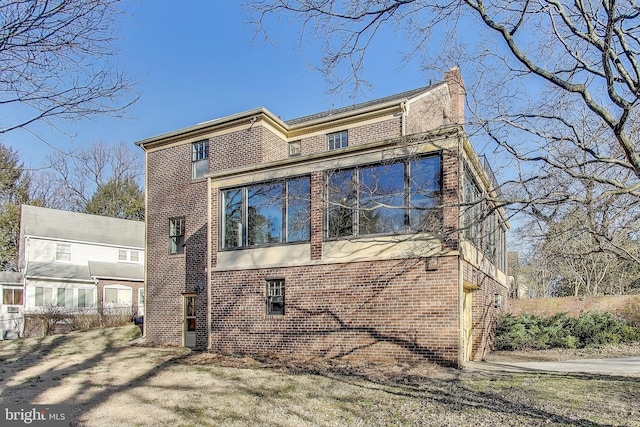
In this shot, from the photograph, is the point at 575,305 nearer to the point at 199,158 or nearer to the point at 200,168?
the point at 200,168

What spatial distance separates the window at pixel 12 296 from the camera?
87.1 ft

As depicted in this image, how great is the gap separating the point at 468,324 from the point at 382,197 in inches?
177

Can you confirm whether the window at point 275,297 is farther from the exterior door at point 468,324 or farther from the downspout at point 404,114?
the downspout at point 404,114

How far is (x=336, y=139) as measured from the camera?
17250 millimetres

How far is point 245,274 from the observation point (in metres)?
13.1

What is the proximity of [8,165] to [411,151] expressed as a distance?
31991mm

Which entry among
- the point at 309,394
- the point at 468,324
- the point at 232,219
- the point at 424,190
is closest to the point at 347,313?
the point at 424,190

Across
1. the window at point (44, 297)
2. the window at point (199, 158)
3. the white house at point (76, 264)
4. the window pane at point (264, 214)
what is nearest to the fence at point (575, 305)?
the window pane at point (264, 214)

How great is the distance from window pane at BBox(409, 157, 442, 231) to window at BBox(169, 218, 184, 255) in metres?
8.90

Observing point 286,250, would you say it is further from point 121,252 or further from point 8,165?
point 8,165

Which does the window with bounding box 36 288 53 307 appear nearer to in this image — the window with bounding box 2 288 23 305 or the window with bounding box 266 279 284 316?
the window with bounding box 2 288 23 305

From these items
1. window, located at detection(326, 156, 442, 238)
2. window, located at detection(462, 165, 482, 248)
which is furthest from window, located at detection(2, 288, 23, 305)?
window, located at detection(462, 165, 482, 248)

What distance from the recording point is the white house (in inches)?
1065

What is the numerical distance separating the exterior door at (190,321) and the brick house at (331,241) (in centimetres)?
5
